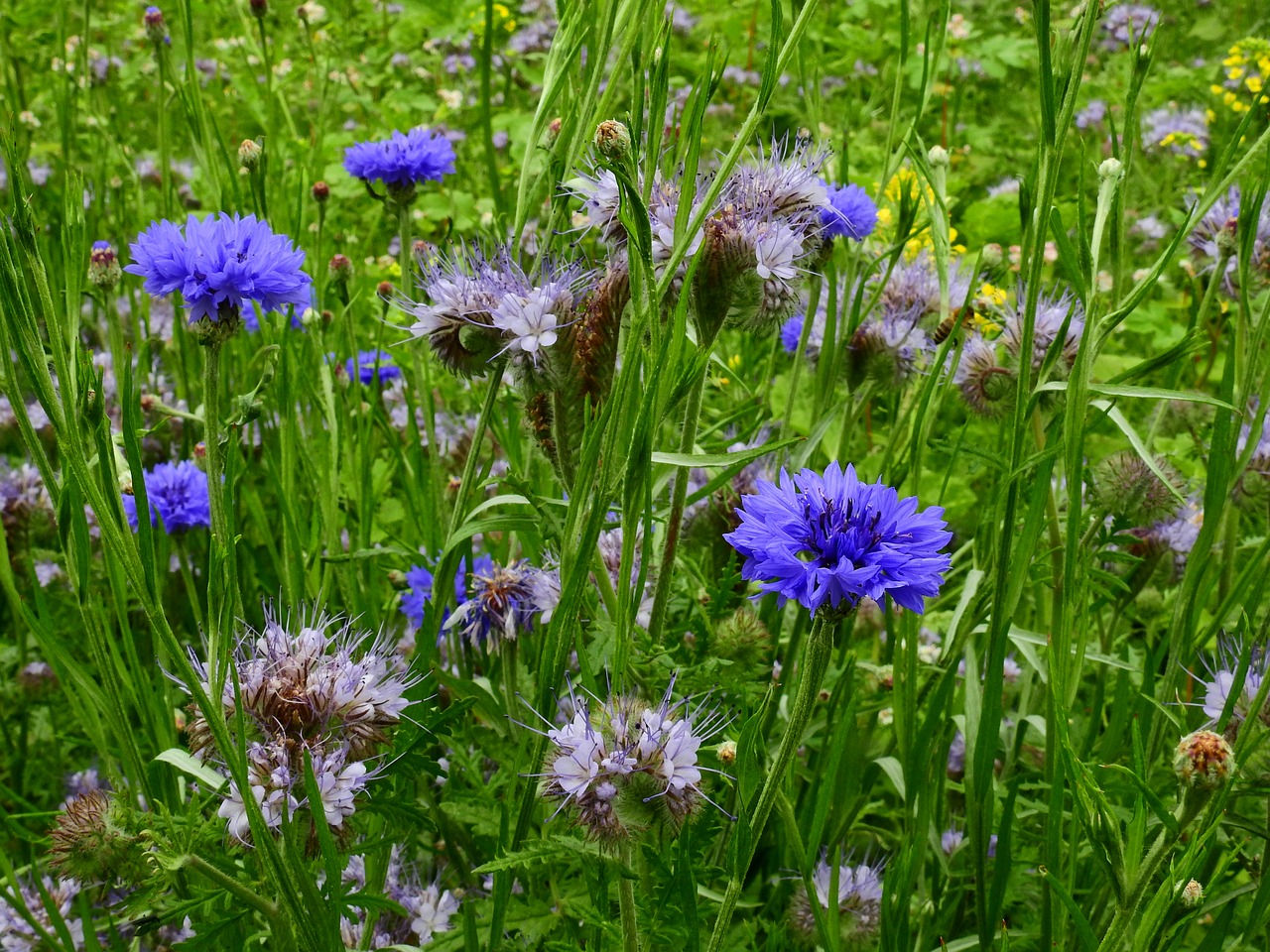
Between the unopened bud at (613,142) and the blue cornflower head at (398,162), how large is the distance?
903mm

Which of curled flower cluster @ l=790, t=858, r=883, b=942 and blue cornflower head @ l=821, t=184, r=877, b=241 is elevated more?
blue cornflower head @ l=821, t=184, r=877, b=241

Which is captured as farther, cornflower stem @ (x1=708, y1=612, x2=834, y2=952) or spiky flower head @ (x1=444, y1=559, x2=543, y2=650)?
spiky flower head @ (x1=444, y1=559, x2=543, y2=650)

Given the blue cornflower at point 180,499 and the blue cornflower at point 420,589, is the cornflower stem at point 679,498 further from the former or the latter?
the blue cornflower at point 180,499

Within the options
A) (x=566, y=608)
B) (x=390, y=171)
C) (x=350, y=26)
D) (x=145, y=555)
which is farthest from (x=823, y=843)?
(x=350, y=26)

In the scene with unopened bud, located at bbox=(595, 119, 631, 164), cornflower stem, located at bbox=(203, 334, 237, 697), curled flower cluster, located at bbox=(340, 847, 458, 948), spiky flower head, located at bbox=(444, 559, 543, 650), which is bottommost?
curled flower cluster, located at bbox=(340, 847, 458, 948)

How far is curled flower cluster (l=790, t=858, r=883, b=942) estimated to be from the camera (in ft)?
4.24

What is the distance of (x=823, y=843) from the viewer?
1.45m

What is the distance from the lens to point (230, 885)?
36.5 inches

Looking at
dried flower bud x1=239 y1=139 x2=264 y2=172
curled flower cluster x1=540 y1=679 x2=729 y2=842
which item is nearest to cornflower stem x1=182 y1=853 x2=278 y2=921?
curled flower cluster x1=540 y1=679 x2=729 y2=842

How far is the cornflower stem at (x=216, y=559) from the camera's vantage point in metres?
0.85

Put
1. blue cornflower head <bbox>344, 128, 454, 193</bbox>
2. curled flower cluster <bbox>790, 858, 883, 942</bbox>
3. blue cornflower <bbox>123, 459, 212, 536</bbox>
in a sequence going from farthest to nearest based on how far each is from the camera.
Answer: blue cornflower <bbox>123, 459, 212, 536</bbox> → blue cornflower head <bbox>344, 128, 454, 193</bbox> → curled flower cluster <bbox>790, 858, 883, 942</bbox>

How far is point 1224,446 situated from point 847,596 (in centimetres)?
56

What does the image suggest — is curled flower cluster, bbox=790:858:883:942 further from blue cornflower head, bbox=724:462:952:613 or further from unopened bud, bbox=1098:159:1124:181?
unopened bud, bbox=1098:159:1124:181

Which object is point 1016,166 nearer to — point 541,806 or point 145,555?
point 541,806
